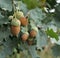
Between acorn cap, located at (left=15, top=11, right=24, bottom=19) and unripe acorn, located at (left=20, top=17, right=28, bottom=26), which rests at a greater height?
acorn cap, located at (left=15, top=11, right=24, bottom=19)

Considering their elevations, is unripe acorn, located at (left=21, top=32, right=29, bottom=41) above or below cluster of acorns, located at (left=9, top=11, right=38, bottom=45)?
below

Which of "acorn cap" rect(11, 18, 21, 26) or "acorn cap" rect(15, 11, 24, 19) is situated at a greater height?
"acorn cap" rect(15, 11, 24, 19)

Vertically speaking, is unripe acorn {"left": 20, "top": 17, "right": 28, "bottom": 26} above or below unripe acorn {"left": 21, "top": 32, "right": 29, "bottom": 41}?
above

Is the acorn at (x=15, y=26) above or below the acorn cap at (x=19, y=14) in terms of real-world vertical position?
below

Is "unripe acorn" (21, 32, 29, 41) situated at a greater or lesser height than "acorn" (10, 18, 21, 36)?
lesser

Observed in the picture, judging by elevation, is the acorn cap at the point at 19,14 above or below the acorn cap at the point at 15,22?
above

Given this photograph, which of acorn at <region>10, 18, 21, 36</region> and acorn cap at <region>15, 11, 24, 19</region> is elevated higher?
acorn cap at <region>15, 11, 24, 19</region>

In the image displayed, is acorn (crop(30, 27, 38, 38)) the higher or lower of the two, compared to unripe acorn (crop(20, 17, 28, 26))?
lower

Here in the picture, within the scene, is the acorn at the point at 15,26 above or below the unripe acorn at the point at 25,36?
above

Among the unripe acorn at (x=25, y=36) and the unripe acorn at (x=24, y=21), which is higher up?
the unripe acorn at (x=24, y=21)

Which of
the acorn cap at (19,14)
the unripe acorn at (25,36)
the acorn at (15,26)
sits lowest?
the unripe acorn at (25,36)

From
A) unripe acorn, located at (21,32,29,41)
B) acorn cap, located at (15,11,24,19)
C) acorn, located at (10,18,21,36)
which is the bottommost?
unripe acorn, located at (21,32,29,41)

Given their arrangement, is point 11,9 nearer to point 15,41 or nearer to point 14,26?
point 14,26
